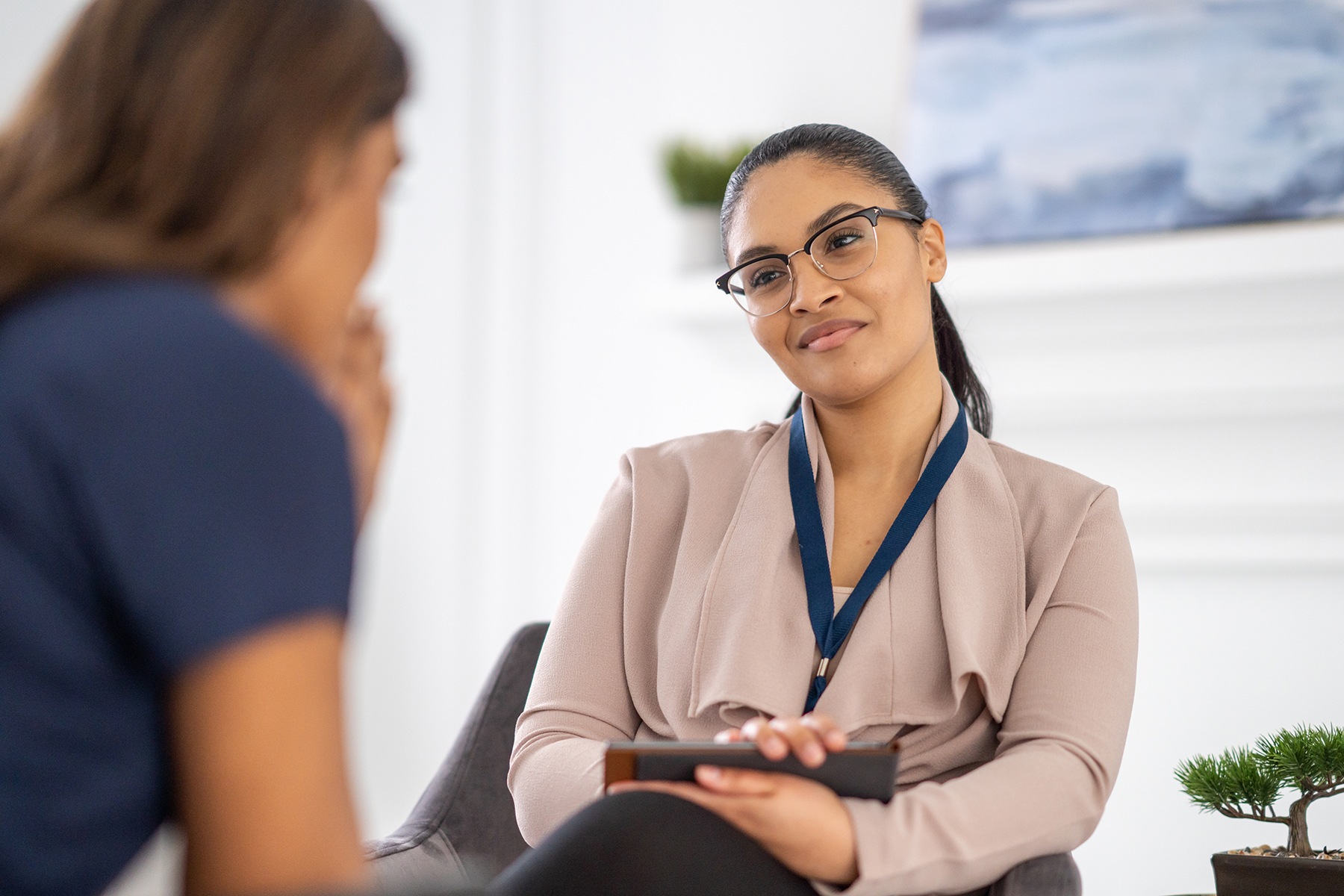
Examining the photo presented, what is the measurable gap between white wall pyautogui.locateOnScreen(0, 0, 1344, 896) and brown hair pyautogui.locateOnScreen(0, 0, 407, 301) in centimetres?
193

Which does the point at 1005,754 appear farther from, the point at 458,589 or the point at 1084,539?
the point at 458,589

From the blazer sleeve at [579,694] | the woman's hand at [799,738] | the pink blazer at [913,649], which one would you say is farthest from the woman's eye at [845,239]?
the woman's hand at [799,738]

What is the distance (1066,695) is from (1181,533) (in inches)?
52.1

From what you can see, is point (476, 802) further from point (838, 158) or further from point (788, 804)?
point (838, 158)

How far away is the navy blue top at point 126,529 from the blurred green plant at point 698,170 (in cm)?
233

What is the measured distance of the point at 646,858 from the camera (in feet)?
3.65

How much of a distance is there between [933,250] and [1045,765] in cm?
78

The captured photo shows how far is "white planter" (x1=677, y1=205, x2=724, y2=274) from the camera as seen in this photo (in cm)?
302

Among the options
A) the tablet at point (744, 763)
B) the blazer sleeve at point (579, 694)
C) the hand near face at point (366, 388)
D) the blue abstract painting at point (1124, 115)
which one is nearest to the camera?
the hand near face at point (366, 388)

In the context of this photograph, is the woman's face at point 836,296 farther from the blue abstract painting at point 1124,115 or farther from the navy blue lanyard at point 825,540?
the blue abstract painting at point 1124,115

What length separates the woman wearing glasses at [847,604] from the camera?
1.26 metres

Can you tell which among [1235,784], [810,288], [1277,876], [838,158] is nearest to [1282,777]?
[1235,784]

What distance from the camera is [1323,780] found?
152 cm

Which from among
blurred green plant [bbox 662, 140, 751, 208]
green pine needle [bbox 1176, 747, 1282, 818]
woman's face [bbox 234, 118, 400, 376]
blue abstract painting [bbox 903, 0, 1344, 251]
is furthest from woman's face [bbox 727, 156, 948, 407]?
blurred green plant [bbox 662, 140, 751, 208]
